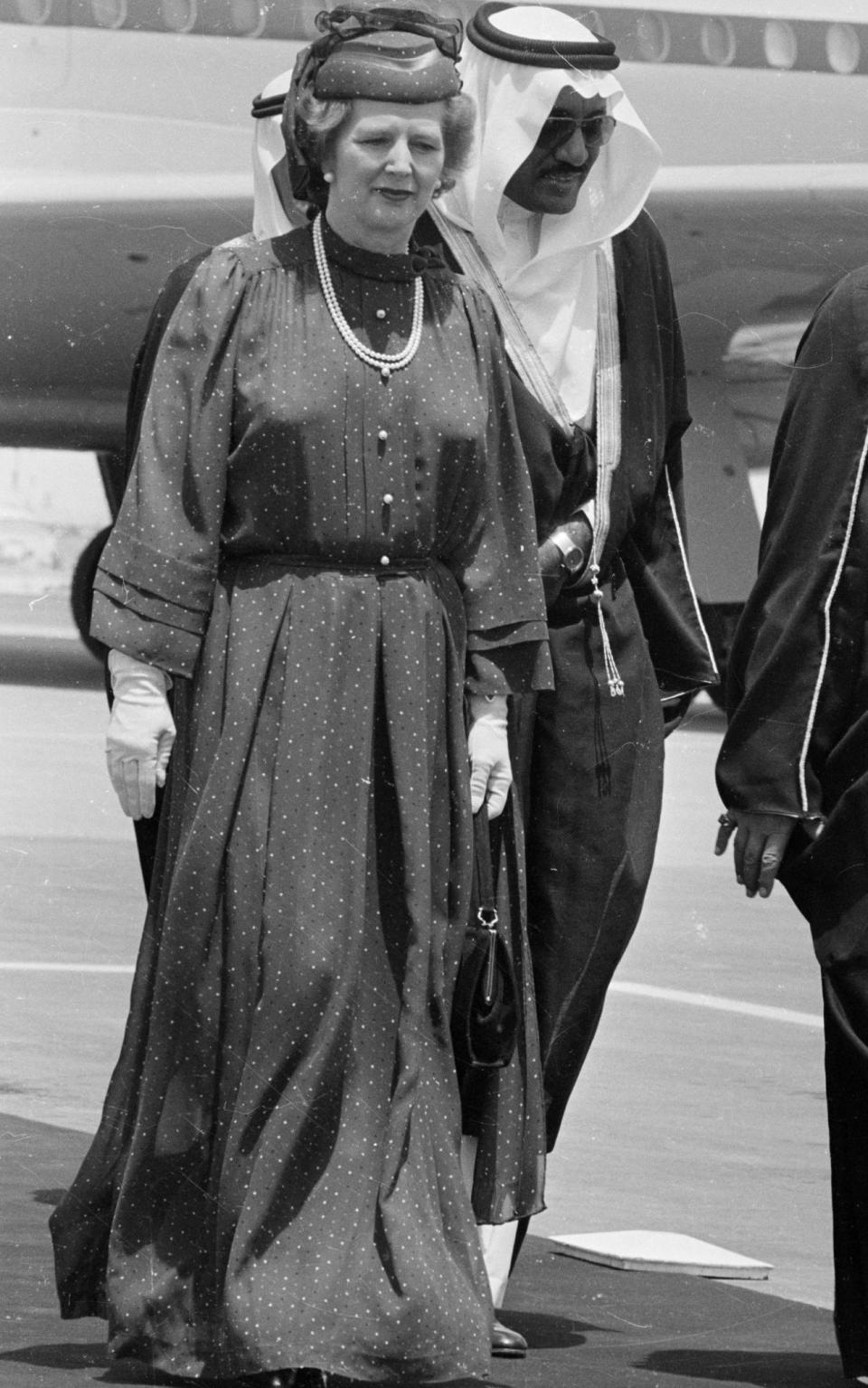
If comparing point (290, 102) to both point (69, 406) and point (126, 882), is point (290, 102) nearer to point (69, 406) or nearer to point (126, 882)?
point (126, 882)

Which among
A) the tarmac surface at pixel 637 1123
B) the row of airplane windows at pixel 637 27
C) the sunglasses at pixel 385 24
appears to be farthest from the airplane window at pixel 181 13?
the sunglasses at pixel 385 24

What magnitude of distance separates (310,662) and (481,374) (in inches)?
18.4

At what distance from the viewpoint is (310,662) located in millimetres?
3789

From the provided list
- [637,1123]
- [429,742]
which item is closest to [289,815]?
[429,742]

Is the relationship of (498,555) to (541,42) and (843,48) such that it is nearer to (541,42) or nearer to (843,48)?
(541,42)

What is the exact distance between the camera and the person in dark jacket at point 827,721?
3.98 metres

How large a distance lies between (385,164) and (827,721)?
3.28 ft

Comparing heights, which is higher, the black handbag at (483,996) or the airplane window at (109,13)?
the black handbag at (483,996)

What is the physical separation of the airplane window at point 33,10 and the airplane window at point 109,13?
0.22 meters

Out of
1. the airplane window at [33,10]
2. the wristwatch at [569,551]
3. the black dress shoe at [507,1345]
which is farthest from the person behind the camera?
the airplane window at [33,10]

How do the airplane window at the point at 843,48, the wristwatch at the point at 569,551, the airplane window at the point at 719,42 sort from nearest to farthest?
the wristwatch at the point at 569,551, the airplane window at the point at 719,42, the airplane window at the point at 843,48

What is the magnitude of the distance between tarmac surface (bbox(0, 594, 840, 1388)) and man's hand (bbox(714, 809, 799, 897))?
2.32 feet

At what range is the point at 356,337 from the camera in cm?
380

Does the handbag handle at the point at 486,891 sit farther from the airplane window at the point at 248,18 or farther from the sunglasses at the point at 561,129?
the airplane window at the point at 248,18
